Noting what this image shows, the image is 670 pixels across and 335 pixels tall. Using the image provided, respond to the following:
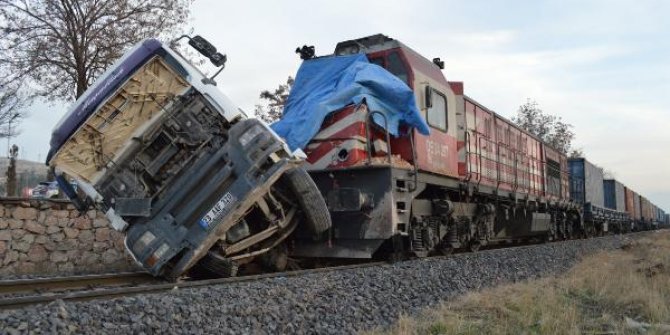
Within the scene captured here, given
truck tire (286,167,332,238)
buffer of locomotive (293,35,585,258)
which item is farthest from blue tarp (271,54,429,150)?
truck tire (286,167,332,238)

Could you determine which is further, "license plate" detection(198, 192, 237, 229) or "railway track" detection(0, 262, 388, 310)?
"license plate" detection(198, 192, 237, 229)

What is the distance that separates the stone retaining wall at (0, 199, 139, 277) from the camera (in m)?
9.24

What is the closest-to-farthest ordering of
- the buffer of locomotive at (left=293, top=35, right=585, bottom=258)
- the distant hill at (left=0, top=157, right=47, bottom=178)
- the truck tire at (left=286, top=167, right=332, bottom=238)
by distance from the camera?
the truck tire at (left=286, top=167, right=332, bottom=238)
the buffer of locomotive at (left=293, top=35, right=585, bottom=258)
the distant hill at (left=0, top=157, right=47, bottom=178)

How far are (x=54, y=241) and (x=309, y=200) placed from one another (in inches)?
213

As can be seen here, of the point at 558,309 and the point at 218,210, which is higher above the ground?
the point at 218,210

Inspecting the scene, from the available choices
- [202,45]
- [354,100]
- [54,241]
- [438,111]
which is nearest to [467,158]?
[438,111]

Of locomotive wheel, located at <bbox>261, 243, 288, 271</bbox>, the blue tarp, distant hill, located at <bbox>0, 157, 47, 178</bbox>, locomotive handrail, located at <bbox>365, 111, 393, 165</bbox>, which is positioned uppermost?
distant hill, located at <bbox>0, 157, 47, 178</bbox>

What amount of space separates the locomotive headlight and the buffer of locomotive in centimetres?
192

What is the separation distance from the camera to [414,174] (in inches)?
319

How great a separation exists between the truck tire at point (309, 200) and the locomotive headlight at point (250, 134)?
2.31 feet

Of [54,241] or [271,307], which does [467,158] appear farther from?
[54,241]

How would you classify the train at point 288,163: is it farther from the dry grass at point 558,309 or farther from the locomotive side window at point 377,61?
the dry grass at point 558,309

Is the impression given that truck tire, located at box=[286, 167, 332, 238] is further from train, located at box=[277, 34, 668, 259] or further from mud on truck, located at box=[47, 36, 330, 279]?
train, located at box=[277, 34, 668, 259]

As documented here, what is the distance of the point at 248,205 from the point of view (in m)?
5.93
